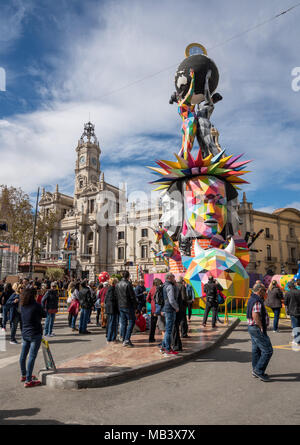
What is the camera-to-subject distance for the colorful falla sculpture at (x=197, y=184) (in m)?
18.4

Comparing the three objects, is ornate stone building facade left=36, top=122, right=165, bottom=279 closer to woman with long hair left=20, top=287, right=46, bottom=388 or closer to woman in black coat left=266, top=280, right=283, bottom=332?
woman in black coat left=266, top=280, right=283, bottom=332

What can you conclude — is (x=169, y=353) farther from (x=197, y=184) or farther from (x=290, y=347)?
(x=197, y=184)

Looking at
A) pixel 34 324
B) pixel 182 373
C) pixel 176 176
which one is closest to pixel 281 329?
pixel 182 373

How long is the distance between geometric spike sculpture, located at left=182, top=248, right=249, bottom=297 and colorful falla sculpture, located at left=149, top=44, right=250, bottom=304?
1.14m

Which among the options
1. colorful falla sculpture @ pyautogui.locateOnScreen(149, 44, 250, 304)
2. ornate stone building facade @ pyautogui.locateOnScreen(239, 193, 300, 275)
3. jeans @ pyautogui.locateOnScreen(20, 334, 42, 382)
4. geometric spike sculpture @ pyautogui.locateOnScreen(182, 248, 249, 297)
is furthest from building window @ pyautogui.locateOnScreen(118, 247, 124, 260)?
jeans @ pyautogui.locateOnScreen(20, 334, 42, 382)

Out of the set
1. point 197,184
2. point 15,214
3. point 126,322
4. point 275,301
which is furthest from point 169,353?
point 15,214

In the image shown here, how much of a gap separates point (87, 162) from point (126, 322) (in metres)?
54.5

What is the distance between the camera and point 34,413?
3.86 meters

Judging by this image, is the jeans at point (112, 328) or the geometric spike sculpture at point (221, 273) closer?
the jeans at point (112, 328)

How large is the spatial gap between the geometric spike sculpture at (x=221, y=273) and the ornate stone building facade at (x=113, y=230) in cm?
2880

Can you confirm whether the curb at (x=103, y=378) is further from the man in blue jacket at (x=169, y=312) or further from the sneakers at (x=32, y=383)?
the man in blue jacket at (x=169, y=312)

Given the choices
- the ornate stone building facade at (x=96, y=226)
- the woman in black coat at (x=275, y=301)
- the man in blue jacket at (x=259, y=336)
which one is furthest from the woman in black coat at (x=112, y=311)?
the ornate stone building facade at (x=96, y=226)

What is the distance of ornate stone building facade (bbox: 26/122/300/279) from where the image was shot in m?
46.7

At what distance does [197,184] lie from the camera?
62.8 feet
